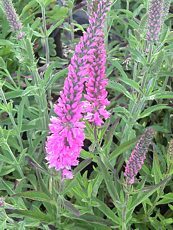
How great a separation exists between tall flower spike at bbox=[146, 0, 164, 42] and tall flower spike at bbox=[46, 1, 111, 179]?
0.63 metres

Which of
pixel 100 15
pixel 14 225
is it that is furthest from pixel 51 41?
pixel 100 15

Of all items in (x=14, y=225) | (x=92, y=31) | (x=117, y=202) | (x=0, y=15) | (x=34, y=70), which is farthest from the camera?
(x=0, y=15)

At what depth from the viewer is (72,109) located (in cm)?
158

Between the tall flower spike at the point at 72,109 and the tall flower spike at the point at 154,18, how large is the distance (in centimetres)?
63

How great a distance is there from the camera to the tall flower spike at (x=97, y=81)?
160 cm

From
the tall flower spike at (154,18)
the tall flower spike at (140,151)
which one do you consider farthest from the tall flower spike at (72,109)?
the tall flower spike at (154,18)

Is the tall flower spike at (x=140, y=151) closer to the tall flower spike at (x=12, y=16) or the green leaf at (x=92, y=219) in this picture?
the green leaf at (x=92, y=219)

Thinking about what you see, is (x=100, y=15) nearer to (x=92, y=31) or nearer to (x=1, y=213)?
(x=92, y=31)

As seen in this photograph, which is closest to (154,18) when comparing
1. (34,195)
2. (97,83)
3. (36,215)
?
(97,83)

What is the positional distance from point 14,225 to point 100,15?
1284mm

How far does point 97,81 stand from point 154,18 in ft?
2.00

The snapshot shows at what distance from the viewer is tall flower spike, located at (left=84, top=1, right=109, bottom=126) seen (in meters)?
1.60

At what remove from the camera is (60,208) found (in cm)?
229

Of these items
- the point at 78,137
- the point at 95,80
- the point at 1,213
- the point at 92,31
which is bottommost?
the point at 1,213
